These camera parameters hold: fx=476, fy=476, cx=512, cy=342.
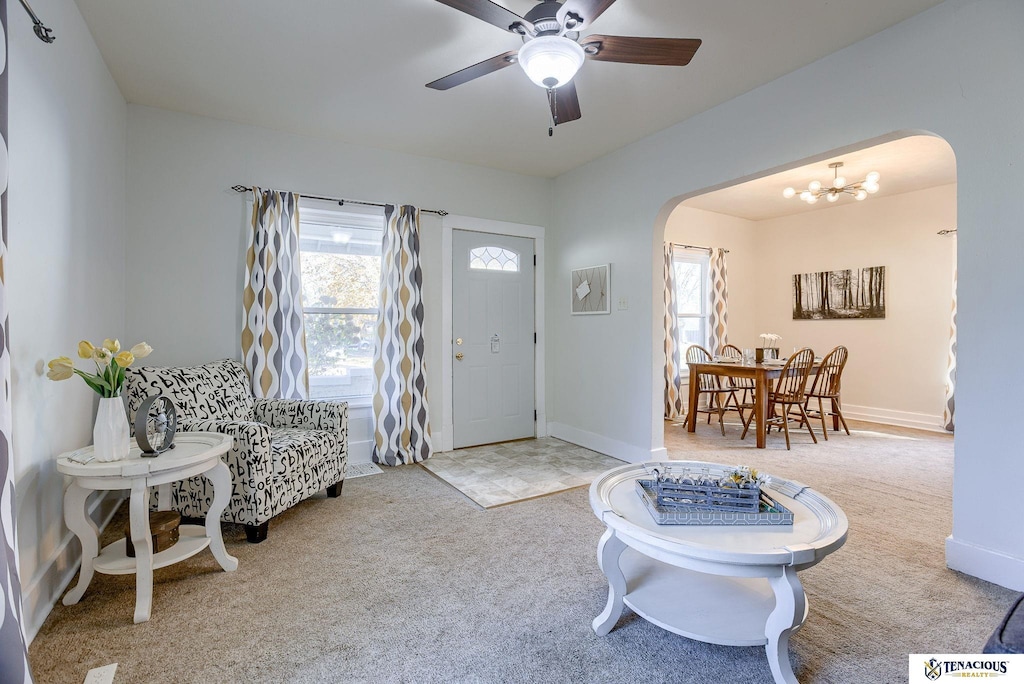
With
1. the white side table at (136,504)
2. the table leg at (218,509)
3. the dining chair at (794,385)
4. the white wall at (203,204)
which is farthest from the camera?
the dining chair at (794,385)

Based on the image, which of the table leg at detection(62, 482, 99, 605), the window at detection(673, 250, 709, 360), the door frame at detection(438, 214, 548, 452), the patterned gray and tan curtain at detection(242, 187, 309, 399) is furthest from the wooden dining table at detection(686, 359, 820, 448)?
the table leg at detection(62, 482, 99, 605)

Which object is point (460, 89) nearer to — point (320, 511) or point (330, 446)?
point (330, 446)

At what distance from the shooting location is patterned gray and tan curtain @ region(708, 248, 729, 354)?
6.16m

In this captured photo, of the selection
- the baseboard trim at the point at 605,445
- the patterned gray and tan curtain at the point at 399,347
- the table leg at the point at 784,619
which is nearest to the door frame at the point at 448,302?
the patterned gray and tan curtain at the point at 399,347

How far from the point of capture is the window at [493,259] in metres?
4.50

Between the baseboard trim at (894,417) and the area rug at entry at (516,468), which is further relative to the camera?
the baseboard trim at (894,417)

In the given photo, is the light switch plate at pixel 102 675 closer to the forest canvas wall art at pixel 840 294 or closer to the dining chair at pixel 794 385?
the dining chair at pixel 794 385

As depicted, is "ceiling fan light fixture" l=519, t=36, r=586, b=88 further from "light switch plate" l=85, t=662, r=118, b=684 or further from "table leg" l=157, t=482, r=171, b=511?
"table leg" l=157, t=482, r=171, b=511

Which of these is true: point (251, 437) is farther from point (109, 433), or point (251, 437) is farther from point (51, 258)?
point (51, 258)

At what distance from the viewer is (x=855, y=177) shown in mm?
4773

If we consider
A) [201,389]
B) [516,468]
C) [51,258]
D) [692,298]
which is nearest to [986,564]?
[516,468]

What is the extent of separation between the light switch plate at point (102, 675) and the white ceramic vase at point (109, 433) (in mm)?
741

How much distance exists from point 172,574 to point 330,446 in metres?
1.01

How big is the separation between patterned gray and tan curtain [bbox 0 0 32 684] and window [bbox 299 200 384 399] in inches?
97.9
